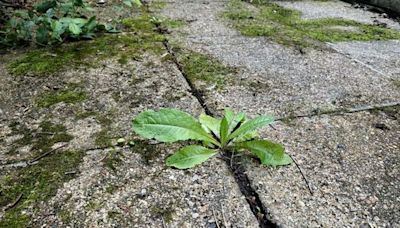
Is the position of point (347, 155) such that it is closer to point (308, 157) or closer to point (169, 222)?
point (308, 157)

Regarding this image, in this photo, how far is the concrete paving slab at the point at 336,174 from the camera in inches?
35.2

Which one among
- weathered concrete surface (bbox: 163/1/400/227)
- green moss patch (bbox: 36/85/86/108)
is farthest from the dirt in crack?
green moss patch (bbox: 36/85/86/108)

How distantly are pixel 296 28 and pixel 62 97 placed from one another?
5.74ft

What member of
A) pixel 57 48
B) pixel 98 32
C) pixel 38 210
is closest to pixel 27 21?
pixel 57 48

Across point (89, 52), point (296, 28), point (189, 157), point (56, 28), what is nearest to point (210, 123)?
point (189, 157)

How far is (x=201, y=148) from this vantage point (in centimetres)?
111

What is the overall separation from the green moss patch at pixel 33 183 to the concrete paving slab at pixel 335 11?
2.41m

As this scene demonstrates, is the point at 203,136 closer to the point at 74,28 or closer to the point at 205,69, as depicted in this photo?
the point at 205,69

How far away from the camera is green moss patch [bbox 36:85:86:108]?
1.42 meters

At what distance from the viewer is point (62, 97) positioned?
1.46 m

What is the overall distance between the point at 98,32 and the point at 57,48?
352 millimetres

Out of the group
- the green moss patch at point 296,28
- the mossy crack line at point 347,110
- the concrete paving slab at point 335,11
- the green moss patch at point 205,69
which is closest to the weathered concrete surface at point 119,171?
the green moss patch at point 205,69

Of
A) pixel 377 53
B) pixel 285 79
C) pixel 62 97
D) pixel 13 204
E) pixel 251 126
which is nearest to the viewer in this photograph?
pixel 13 204

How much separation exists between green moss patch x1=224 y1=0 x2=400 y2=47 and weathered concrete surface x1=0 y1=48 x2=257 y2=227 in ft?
3.35
